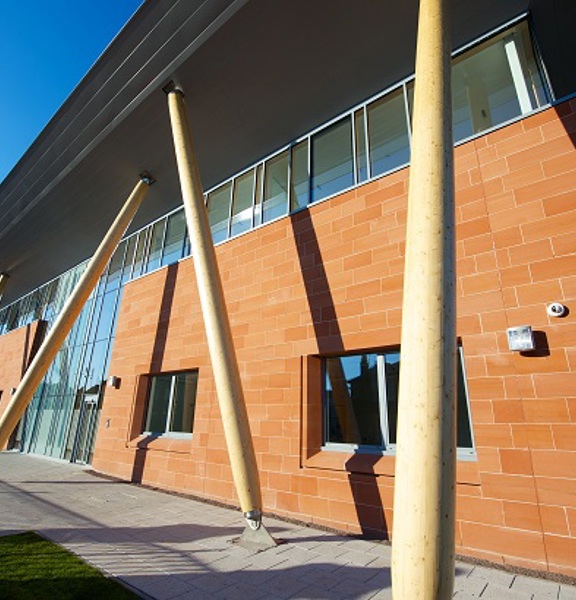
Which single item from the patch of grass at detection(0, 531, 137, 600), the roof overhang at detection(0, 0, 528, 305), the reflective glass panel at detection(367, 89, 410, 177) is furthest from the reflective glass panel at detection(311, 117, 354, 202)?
the patch of grass at detection(0, 531, 137, 600)

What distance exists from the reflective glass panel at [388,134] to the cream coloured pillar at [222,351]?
10.6 feet

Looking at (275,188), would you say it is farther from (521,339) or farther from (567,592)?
(567,592)

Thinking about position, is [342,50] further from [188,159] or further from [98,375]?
[98,375]

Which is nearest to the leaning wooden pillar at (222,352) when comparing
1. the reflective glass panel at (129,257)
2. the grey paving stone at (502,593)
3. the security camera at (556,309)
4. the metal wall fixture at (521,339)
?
the grey paving stone at (502,593)

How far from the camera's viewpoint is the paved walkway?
10.8 feet

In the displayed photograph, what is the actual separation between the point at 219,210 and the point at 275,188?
2123mm

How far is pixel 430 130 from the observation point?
3.39 meters

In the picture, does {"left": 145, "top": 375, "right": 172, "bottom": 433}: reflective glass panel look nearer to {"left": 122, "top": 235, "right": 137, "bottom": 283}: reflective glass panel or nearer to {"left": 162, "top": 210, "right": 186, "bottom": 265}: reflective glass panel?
{"left": 162, "top": 210, "right": 186, "bottom": 265}: reflective glass panel

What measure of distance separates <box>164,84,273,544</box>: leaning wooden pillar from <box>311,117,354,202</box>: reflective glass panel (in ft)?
7.70

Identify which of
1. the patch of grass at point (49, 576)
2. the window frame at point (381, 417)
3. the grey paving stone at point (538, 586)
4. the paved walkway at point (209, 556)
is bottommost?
the paved walkway at point (209, 556)

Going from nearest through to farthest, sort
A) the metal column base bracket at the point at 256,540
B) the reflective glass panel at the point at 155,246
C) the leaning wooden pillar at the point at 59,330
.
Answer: the metal column base bracket at the point at 256,540 → the leaning wooden pillar at the point at 59,330 → the reflective glass panel at the point at 155,246

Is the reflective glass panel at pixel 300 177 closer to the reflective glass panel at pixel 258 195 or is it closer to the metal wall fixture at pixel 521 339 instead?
the reflective glass panel at pixel 258 195

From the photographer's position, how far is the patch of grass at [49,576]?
10.2 feet

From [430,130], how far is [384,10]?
4239 millimetres
